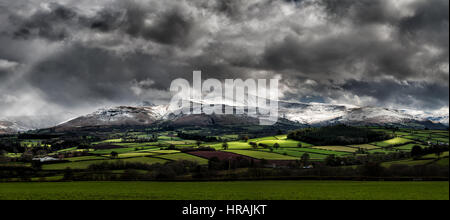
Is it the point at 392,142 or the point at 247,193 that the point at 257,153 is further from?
the point at 247,193

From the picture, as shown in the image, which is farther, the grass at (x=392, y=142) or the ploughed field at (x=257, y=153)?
the grass at (x=392, y=142)

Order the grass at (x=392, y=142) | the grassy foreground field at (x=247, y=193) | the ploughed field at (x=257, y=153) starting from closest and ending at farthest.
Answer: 1. the grassy foreground field at (x=247, y=193)
2. the ploughed field at (x=257, y=153)
3. the grass at (x=392, y=142)

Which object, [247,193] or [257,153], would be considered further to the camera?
[257,153]

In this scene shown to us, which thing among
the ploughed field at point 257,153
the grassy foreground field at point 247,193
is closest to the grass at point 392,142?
the ploughed field at point 257,153

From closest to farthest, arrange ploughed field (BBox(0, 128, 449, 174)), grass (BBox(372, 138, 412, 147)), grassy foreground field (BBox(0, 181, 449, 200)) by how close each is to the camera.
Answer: grassy foreground field (BBox(0, 181, 449, 200)) → ploughed field (BBox(0, 128, 449, 174)) → grass (BBox(372, 138, 412, 147))

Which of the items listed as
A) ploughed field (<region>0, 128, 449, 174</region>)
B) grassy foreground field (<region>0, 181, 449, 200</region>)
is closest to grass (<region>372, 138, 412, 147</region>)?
ploughed field (<region>0, 128, 449, 174</region>)

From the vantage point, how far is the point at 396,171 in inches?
2406

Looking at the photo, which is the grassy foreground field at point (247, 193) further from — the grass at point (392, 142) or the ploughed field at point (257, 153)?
the grass at point (392, 142)

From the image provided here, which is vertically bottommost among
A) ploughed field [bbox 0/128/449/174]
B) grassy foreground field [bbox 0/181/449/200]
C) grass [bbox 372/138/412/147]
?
ploughed field [bbox 0/128/449/174]

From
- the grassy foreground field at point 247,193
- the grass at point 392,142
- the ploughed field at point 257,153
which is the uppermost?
the grassy foreground field at point 247,193

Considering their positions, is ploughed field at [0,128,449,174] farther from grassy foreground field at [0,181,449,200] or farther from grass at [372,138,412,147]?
grassy foreground field at [0,181,449,200]

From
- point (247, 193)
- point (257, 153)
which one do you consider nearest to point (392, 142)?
point (257, 153)

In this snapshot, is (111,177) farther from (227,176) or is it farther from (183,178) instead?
(227,176)

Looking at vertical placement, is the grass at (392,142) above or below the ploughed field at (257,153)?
above
